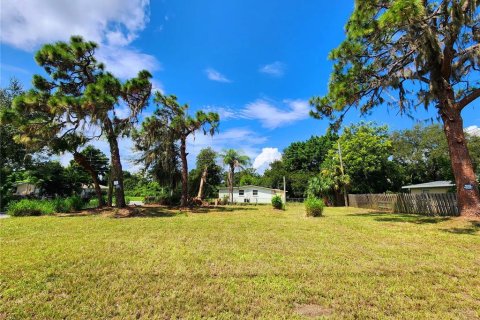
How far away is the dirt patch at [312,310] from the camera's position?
108 inches

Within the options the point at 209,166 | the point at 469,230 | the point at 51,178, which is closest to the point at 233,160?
the point at 209,166

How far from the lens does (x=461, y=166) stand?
Answer: 8.94m

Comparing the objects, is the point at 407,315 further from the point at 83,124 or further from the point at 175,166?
the point at 175,166

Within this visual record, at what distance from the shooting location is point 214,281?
3.58 m

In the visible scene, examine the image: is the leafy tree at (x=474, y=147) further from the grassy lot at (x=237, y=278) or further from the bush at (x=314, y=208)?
the grassy lot at (x=237, y=278)

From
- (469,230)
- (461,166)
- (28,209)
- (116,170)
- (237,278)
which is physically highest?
(116,170)

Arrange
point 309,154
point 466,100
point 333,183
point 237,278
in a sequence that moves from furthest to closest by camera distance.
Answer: point 309,154 < point 333,183 < point 466,100 < point 237,278

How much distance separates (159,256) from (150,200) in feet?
66.1

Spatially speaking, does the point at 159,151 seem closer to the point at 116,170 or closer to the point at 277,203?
the point at 116,170

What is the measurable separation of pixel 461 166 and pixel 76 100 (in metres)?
15.2

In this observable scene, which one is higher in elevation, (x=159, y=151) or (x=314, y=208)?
(x=159, y=151)

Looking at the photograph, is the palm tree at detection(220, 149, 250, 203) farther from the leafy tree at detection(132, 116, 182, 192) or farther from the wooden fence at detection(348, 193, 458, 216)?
the wooden fence at detection(348, 193, 458, 216)

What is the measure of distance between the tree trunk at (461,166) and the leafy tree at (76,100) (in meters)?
13.0

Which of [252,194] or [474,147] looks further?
[252,194]
